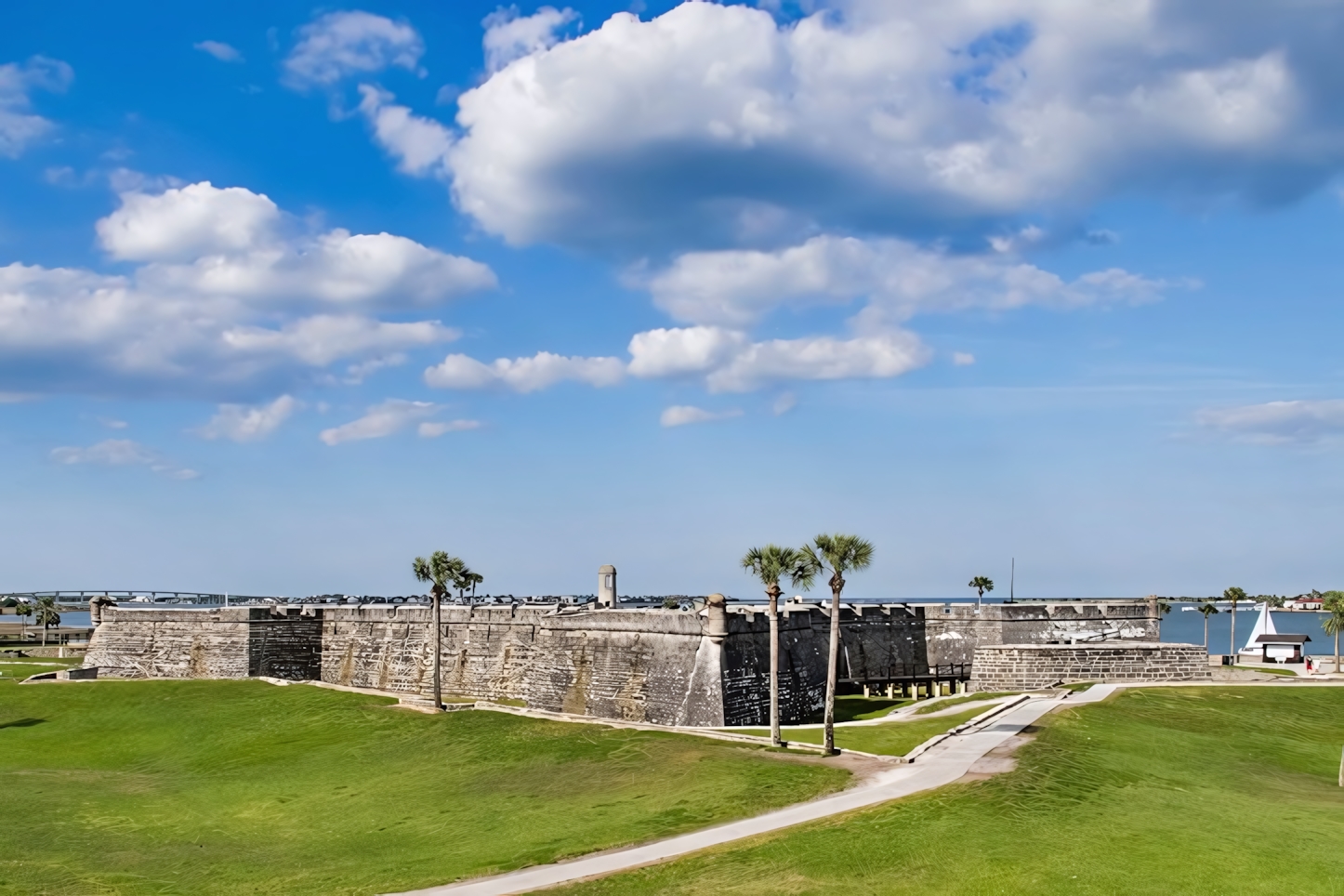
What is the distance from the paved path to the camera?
22.9 m

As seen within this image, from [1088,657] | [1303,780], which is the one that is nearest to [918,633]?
[1088,657]

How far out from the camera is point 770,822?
25.9 m

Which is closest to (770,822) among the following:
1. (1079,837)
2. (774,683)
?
(1079,837)

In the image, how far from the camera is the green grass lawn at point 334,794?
85.5 feet

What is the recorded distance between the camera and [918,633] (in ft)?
191

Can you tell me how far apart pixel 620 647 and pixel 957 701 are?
13.9m

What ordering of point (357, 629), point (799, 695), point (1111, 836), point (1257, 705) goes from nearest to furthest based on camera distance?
point (1111, 836)
point (1257, 705)
point (799, 695)
point (357, 629)

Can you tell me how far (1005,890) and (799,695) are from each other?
2548 cm

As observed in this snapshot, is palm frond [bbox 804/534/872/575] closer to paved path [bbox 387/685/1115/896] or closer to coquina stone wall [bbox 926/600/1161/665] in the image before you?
paved path [bbox 387/685/1115/896]

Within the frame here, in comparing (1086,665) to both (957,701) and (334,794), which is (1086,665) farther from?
(334,794)

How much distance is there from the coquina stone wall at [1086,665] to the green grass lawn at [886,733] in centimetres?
723

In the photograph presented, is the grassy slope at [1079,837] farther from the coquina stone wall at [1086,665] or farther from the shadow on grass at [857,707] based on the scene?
the coquina stone wall at [1086,665]

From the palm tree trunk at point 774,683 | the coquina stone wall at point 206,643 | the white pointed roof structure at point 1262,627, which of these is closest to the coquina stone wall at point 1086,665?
the palm tree trunk at point 774,683

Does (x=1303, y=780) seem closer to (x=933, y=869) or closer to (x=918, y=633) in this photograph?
(x=933, y=869)
